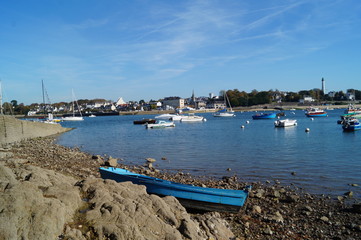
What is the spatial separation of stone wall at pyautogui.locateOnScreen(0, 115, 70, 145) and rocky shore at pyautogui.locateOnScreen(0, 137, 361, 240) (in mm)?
26769

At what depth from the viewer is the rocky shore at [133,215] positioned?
6547mm

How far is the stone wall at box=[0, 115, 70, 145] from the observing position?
33.1 metres

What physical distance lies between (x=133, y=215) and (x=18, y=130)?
3530 cm

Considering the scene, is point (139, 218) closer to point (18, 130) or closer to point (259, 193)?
point (259, 193)

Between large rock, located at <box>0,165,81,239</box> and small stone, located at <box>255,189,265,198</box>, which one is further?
small stone, located at <box>255,189,265,198</box>

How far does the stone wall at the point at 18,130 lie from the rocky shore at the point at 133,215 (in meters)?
26.8

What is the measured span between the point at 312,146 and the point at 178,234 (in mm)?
26433

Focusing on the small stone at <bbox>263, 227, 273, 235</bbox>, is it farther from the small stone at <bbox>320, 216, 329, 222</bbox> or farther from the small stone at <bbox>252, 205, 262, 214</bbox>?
the small stone at <bbox>320, 216, 329, 222</bbox>

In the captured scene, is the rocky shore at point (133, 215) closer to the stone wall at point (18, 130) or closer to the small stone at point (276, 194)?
the small stone at point (276, 194)

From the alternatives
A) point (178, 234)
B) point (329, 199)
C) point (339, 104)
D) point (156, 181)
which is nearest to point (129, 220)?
point (178, 234)

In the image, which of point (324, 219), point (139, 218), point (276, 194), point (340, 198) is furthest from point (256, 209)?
point (139, 218)

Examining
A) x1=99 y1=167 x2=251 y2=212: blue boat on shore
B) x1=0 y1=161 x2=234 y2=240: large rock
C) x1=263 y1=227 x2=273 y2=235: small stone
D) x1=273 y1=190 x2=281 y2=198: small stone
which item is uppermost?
x1=0 y1=161 x2=234 y2=240: large rock

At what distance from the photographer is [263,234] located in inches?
356

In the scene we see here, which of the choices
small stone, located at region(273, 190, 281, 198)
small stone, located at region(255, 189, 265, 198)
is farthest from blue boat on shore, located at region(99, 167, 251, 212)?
small stone, located at region(273, 190, 281, 198)
